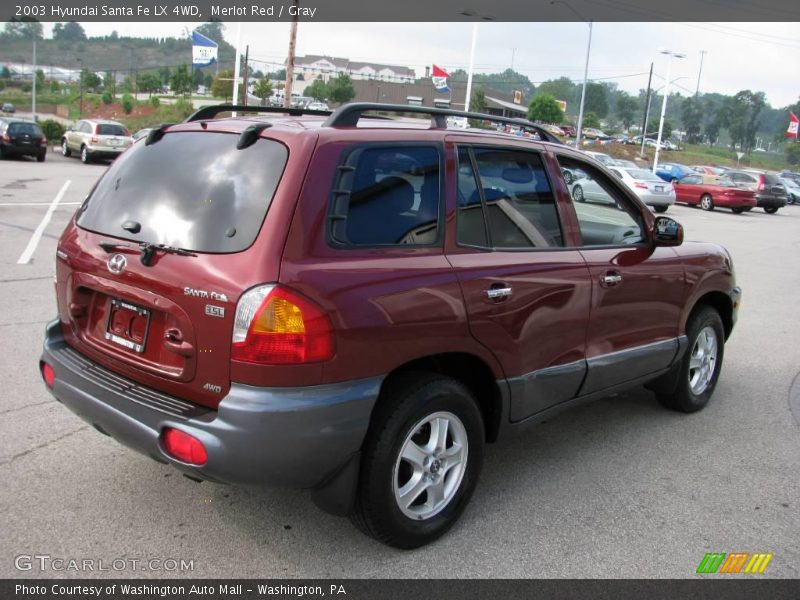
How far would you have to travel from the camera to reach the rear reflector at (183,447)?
2.74 metres

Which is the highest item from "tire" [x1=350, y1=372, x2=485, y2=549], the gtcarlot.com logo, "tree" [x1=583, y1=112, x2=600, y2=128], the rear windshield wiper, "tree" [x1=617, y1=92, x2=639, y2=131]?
"tree" [x1=617, y1=92, x2=639, y2=131]

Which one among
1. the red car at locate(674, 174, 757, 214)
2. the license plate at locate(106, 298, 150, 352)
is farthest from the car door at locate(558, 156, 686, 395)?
the red car at locate(674, 174, 757, 214)

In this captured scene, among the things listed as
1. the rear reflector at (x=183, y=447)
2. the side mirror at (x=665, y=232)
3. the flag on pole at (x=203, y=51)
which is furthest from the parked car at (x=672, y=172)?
the rear reflector at (x=183, y=447)

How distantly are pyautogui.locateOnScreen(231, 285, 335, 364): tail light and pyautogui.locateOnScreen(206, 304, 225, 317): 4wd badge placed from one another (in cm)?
7

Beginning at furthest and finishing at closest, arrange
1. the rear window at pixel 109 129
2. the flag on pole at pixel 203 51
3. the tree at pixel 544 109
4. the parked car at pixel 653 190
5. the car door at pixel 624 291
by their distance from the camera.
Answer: the tree at pixel 544 109
the flag on pole at pixel 203 51
the rear window at pixel 109 129
the parked car at pixel 653 190
the car door at pixel 624 291

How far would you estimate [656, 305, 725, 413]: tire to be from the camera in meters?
5.04

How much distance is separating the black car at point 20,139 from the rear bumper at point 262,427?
88.6 feet

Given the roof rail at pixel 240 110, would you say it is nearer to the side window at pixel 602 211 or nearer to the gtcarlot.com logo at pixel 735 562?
the side window at pixel 602 211

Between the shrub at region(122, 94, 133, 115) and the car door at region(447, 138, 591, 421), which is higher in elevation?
the shrub at region(122, 94, 133, 115)

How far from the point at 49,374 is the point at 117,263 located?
0.76 m

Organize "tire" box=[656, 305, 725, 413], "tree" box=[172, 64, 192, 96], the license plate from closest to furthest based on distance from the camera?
the license plate, "tire" box=[656, 305, 725, 413], "tree" box=[172, 64, 192, 96]

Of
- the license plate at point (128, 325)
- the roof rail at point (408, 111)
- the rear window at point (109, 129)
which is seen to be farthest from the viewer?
the rear window at point (109, 129)

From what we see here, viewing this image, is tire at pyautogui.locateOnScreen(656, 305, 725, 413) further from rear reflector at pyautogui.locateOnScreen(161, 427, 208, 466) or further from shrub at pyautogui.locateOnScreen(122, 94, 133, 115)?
shrub at pyautogui.locateOnScreen(122, 94, 133, 115)

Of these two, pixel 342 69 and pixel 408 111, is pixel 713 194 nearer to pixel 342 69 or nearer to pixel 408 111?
pixel 408 111
